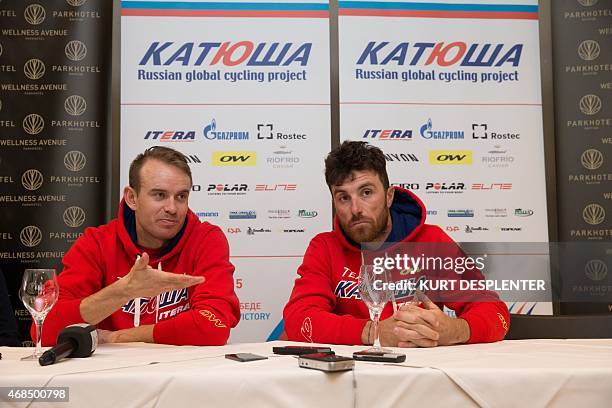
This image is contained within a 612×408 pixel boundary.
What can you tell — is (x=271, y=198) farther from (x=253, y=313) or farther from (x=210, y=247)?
(x=210, y=247)

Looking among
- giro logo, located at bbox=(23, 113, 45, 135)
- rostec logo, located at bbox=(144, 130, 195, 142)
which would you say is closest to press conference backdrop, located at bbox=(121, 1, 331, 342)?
rostec logo, located at bbox=(144, 130, 195, 142)

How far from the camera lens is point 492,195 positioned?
144 inches

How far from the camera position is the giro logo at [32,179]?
3441mm

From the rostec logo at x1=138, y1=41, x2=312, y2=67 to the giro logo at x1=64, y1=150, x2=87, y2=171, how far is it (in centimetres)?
68

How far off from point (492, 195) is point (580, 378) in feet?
8.49

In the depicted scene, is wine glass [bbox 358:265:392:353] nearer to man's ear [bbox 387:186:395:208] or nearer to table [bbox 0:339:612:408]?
table [bbox 0:339:612:408]

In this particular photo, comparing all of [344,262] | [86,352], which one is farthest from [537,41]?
[86,352]

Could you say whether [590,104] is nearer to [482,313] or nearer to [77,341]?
[482,313]

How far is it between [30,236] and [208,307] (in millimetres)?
1875

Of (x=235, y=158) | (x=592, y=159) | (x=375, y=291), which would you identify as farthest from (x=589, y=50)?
→ (x=375, y=291)

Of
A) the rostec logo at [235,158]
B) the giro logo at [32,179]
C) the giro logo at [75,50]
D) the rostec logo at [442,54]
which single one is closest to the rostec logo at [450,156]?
the rostec logo at [442,54]

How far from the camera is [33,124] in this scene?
11.4ft

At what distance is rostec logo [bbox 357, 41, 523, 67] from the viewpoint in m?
3.71

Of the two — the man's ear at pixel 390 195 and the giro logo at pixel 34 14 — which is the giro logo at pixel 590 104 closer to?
the man's ear at pixel 390 195
